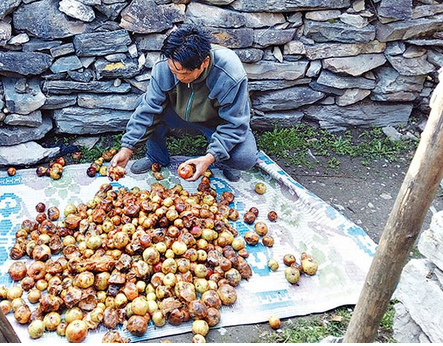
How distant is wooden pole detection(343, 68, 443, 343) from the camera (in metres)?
1.59

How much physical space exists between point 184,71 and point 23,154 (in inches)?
71.4

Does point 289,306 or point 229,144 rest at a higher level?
point 229,144

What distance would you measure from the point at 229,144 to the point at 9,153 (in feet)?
6.30

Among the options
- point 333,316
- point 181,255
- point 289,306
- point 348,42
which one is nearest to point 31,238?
point 181,255

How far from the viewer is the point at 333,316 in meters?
2.89

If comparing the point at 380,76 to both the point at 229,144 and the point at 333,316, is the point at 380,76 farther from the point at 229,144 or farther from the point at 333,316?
the point at 333,316

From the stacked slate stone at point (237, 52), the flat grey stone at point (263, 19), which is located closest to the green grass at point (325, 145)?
the stacked slate stone at point (237, 52)

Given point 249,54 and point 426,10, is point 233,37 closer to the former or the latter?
point 249,54

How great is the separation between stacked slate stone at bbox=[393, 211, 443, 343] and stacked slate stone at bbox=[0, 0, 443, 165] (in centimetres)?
239

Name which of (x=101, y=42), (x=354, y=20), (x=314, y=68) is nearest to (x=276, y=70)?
(x=314, y=68)

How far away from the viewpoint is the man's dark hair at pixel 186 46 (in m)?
2.83

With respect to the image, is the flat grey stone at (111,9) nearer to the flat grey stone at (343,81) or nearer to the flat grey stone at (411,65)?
the flat grey stone at (343,81)

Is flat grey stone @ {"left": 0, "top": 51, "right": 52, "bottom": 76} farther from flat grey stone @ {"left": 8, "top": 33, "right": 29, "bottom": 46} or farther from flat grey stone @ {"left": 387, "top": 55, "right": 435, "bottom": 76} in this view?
flat grey stone @ {"left": 387, "top": 55, "right": 435, "bottom": 76}

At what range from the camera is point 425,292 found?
225 cm
